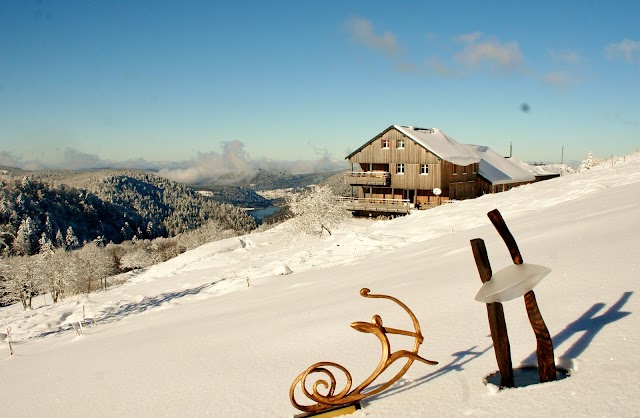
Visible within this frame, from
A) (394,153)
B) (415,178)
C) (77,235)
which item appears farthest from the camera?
(77,235)

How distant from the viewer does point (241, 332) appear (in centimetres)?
661

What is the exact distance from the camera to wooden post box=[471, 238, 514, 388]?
323cm

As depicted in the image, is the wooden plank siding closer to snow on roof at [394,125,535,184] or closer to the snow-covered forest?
snow on roof at [394,125,535,184]

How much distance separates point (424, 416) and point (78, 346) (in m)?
8.23

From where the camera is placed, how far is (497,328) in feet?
10.6

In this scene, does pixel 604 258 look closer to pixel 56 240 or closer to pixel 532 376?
pixel 532 376

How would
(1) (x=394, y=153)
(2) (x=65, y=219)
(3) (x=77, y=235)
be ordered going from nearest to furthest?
(1) (x=394, y=153) → (3) (x=77, y=235) → (2) (x=65, y=219)

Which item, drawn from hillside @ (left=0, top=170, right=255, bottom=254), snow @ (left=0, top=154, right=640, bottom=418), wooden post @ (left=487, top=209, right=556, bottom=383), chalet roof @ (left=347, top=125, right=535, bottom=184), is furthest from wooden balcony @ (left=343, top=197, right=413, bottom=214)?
hillside @ (left=0, top=170, right=255, bottom=254)

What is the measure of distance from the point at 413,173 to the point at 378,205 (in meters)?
4.88

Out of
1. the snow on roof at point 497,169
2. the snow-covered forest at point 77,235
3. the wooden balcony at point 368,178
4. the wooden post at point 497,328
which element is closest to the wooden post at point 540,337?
the wooden post at point 497,328

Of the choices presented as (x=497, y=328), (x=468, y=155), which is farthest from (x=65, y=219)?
(x=497, y=328)

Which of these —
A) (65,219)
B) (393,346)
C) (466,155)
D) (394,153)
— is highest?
(394,153)

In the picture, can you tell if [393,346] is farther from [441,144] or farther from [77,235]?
[77,235]

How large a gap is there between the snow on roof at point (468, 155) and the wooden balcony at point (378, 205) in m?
5.72
